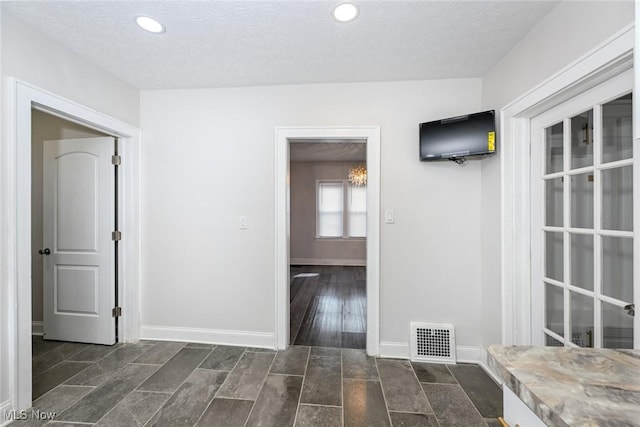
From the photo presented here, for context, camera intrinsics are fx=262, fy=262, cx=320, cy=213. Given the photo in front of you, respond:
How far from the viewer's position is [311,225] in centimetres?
668

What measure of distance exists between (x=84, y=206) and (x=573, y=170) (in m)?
3.98

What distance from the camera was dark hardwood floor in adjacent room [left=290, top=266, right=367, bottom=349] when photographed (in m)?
2.75

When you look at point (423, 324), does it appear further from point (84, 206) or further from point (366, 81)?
point (84, 206)

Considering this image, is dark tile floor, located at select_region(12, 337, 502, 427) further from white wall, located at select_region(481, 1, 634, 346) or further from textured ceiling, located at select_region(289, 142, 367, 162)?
textured ceiling, located at select_region(289, 142, 367, 162)

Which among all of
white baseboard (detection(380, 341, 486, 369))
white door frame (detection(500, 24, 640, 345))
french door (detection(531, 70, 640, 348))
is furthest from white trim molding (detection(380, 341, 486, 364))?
french door (detection(531, 70, 640, 348))

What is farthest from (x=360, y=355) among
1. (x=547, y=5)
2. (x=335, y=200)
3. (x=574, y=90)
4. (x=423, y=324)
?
(x=335, y=200)

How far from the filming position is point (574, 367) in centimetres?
72

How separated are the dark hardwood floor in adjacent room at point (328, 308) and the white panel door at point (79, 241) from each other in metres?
1.95

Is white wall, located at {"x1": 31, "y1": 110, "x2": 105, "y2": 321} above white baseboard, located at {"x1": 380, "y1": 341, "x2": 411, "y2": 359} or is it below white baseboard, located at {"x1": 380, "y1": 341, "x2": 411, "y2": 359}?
above

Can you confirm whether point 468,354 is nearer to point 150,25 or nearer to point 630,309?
point 630,309

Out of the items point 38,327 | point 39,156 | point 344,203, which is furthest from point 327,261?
point 39,156

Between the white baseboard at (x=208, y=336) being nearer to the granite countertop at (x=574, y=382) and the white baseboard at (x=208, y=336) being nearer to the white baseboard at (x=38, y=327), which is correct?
the white baseboard at (x=38, y=327)

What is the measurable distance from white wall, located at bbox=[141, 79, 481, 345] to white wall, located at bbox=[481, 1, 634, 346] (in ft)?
0.38

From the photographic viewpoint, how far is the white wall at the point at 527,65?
1271 mm
